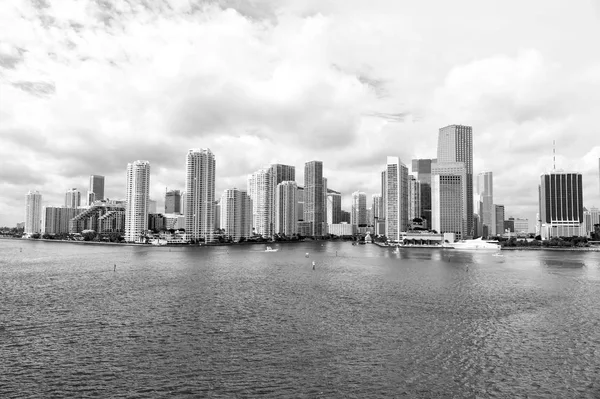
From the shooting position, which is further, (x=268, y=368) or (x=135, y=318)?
(x=135, y=318)

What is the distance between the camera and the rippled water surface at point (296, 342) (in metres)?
33.3

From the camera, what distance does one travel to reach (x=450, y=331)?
164ft

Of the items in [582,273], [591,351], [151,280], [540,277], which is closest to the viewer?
[591,351]

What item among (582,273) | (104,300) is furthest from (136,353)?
(582,273)

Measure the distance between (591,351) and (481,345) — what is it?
1034 centimetres

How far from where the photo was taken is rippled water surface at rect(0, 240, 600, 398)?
109ft

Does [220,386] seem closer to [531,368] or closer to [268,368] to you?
[268,368]

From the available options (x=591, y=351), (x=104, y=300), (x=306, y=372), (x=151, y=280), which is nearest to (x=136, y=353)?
(x=306, y=372)

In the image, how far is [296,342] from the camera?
44.5 meters

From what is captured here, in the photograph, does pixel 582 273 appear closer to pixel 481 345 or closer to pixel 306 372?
pixel 481 345

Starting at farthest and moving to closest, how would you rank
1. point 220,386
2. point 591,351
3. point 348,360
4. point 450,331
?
point 450,331
point 591,351
point 348,360
point 220,386

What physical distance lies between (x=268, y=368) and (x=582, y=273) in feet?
375

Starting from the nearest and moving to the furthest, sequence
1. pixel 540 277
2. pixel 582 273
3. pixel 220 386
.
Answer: pixel 220 386
pixel 540 277
pixel 582 273

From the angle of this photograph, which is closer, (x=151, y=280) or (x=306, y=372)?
(x=306, y=372)
